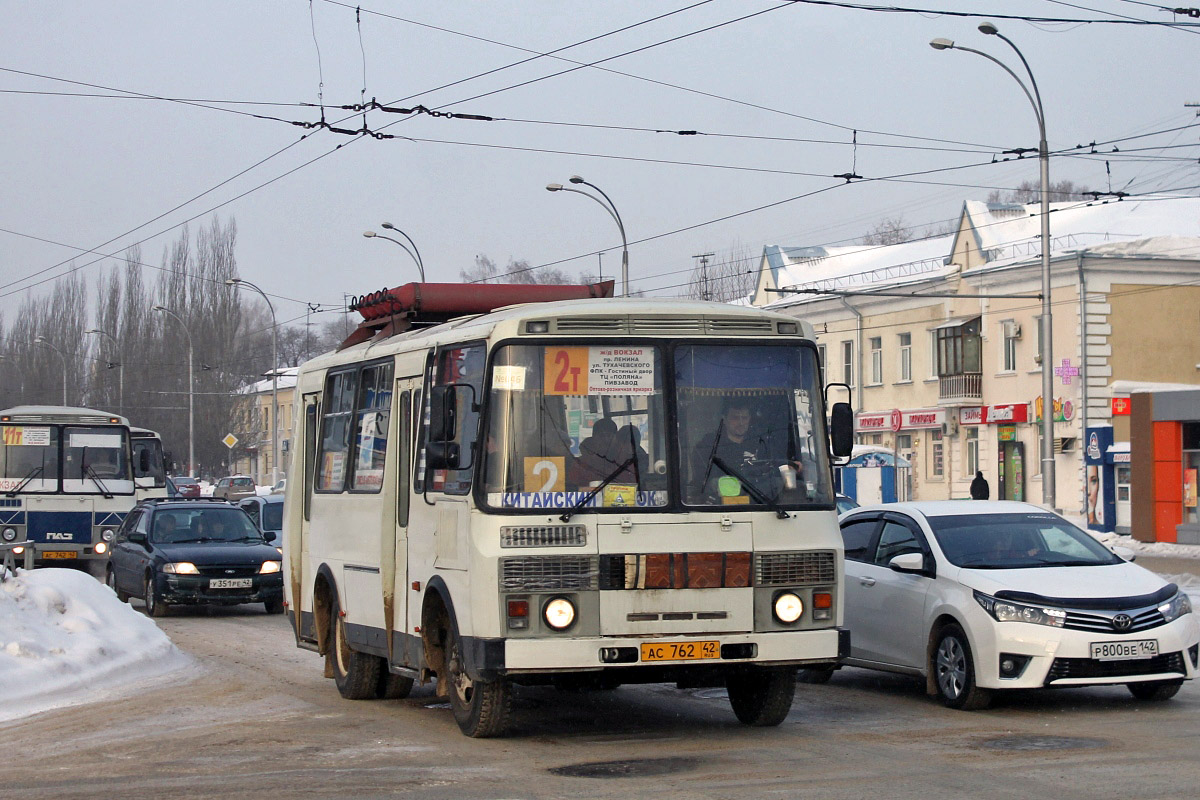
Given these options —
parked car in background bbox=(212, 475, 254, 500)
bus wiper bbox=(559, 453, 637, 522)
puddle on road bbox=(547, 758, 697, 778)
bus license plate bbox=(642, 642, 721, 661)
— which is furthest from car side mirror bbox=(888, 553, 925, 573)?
parked car in background bbox=(212, 475, 254, 500)

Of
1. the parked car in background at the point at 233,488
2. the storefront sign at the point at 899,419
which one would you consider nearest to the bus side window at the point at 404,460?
the storefront sign at the point at 899,419

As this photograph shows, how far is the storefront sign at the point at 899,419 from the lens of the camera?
172ft

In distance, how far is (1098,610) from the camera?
1034 cm

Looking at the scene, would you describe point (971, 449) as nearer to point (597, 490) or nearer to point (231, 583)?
point (231, 583)

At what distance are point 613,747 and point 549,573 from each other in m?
1.18

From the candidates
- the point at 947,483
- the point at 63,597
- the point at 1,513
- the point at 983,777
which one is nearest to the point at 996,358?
the point at 947,483

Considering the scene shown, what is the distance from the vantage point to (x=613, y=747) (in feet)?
30.2

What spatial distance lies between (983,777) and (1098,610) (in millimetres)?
2755

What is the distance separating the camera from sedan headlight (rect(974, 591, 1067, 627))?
33.8 feet

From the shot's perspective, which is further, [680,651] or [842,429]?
[842,429]

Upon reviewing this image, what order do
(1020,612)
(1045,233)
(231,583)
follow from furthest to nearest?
(1045,233) → (231,583) → (1020,612)

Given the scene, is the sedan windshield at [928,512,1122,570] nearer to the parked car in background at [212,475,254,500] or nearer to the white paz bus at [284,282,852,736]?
the white paz bus at [284,282,852,736]

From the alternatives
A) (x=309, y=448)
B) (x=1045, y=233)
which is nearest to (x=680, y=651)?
(x=309, y=448)

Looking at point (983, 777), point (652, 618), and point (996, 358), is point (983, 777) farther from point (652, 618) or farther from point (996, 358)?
point (996, 358)
